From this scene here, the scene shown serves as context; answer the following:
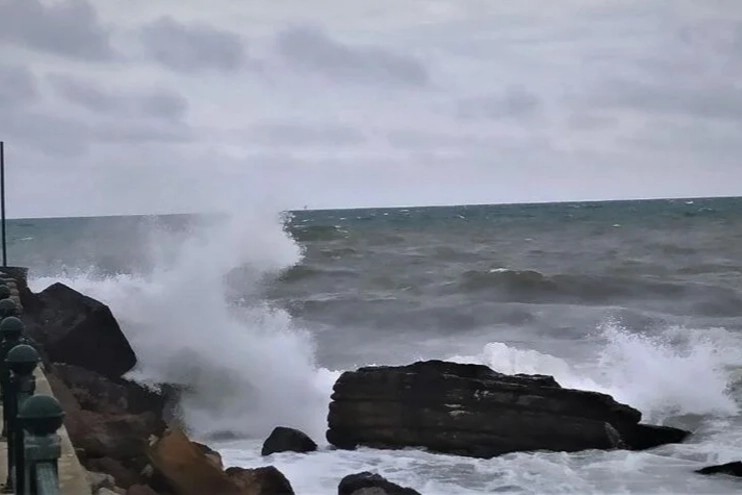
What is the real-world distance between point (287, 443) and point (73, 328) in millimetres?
3023

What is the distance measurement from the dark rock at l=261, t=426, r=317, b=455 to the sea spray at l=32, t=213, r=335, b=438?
2002mm

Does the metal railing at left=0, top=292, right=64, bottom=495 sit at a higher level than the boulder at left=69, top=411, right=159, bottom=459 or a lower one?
higher

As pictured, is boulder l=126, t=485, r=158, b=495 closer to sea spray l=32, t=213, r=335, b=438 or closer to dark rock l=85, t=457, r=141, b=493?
dark rock l=85, t=457, r=141, b=493

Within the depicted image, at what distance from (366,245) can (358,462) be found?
36945 millimetres

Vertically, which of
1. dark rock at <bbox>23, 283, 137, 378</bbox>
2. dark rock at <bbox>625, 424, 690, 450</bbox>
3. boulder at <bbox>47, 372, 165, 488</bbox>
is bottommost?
dark rock at <bbox>625, 424, 690, 450</bbox>

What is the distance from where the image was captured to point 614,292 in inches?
1044

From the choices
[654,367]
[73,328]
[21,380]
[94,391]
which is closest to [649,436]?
[654,367]

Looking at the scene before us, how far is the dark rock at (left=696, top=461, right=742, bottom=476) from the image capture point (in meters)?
9.08

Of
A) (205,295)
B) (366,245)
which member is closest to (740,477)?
(205,295)

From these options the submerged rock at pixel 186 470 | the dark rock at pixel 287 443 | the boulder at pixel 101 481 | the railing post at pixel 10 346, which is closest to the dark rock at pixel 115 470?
the submerged rock at pixel 186 470

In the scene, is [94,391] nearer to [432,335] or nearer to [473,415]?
[473,415]

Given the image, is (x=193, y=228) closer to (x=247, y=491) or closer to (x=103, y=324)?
(x=103, y=324)

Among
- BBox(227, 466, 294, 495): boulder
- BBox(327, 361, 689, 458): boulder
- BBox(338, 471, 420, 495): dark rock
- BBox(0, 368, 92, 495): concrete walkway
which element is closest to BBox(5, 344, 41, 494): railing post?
BBox(0, 368, 92, 495): concrete walkway

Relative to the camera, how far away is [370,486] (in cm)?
739
